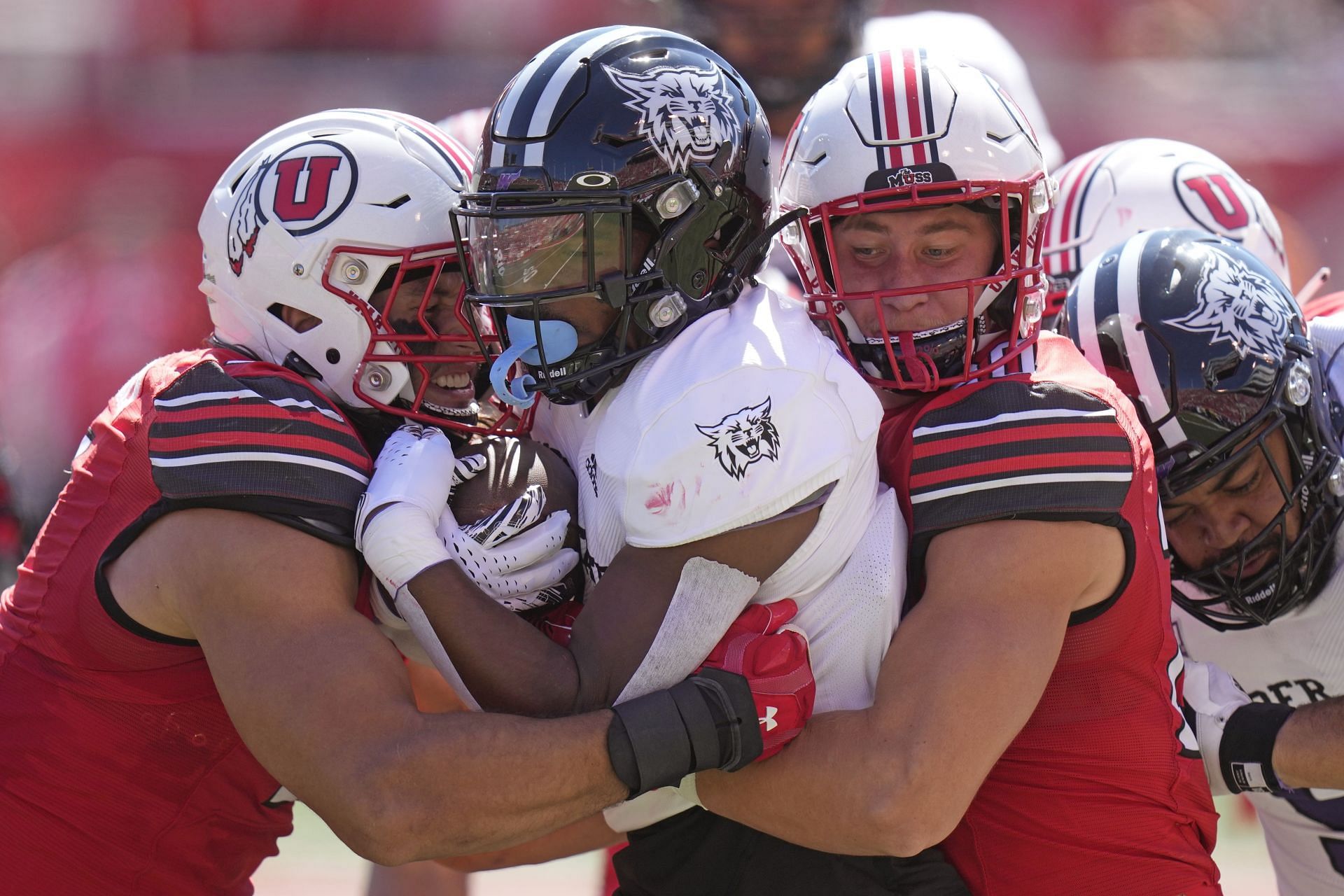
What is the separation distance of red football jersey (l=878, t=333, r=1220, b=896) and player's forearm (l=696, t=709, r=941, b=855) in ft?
0.99

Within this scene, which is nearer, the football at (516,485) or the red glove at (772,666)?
the red glove at (772,666)

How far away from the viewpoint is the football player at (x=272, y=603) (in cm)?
235

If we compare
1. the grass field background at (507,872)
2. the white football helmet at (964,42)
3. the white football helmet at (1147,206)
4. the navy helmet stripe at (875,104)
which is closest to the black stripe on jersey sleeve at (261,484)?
the navy helmet stripe at (875,104)

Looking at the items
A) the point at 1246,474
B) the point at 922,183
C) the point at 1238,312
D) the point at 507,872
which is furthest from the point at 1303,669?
the point at 507,872

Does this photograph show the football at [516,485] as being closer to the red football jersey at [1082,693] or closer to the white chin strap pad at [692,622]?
the white chin strap pad at [692,622]

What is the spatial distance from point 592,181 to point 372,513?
75cm

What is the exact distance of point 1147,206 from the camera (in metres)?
4.35

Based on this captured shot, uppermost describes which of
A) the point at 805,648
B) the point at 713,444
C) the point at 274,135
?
the point at 274,135

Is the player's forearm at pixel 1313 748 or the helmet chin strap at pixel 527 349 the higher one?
the helmet chin strap at pixel 527 349

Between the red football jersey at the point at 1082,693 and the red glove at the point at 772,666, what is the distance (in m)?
0.28

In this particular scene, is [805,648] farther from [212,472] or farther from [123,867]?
[123,867]

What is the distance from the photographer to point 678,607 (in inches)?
94.3

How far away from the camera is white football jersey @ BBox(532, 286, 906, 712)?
2377 mm

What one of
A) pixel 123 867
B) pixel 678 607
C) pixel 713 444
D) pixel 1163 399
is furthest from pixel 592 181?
pixel 123 867
